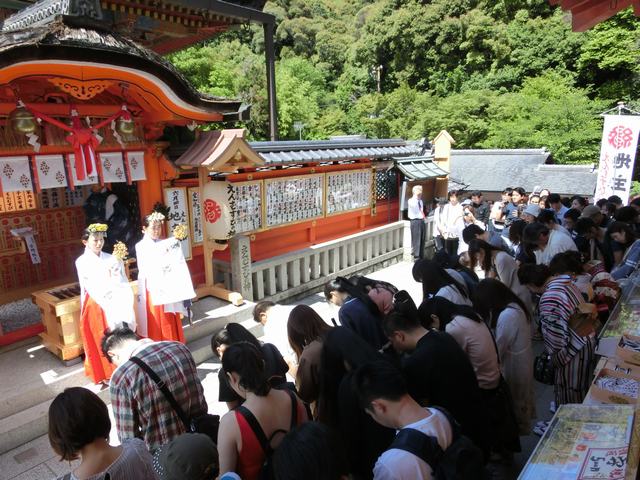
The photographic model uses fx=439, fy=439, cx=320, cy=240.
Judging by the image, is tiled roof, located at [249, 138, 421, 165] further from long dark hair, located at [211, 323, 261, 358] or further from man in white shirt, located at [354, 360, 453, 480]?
man in white shirt, located at [354, 360, 453, 480]

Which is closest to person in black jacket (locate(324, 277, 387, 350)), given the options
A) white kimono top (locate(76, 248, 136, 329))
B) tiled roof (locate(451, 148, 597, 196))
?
white kimono top (locate(76, 248, 136, 329))

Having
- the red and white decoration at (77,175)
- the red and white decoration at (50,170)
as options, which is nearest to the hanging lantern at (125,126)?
the red and white decoration at (77,175)

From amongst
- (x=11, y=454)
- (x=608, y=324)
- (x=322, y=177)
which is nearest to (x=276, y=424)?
(x=608, y=324)

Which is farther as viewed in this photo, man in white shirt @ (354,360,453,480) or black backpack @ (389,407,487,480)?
man in white shirt @ (354,360,453,480)

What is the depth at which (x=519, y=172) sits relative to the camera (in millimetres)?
19219

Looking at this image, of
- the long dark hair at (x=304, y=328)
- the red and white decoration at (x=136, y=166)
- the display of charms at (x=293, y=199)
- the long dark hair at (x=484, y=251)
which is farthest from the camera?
the display of charms at (x=293, y=199)

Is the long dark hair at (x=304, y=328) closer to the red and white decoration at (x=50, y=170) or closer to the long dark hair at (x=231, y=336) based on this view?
the long dark hair at (x=231, y=336)

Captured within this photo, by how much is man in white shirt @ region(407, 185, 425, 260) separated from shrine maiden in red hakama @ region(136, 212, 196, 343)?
6996 mm

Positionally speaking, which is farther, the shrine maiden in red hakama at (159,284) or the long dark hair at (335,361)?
the shrine maiden in red hakama at (159,284)

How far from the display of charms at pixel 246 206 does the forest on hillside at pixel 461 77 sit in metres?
18.4

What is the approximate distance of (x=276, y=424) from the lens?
2.51 m

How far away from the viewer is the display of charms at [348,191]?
34.4 feet

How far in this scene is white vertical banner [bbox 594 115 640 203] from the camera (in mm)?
12820

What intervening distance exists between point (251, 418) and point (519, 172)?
1952cm
